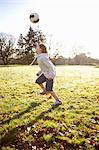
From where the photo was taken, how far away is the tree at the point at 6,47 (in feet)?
254

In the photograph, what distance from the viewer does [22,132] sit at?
6.81 meters

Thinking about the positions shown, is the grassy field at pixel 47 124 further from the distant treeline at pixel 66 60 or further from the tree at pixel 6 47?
the tree at pixel 6 47

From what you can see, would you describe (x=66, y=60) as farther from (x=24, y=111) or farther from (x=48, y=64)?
(x=24, y=111)

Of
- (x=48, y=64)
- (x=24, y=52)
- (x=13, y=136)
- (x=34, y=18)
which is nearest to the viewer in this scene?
(x=13, y=136)

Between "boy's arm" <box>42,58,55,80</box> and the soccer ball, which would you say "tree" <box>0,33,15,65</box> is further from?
"boy's arm" <box>42,58,55,80</box>

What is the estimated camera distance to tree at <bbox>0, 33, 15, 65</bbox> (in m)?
77.4

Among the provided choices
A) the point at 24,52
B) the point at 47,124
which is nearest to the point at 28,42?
the point at 24,52

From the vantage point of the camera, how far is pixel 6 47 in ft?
266

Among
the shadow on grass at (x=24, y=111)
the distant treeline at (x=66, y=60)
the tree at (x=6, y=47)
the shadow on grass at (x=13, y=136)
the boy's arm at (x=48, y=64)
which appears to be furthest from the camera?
the tree at (x=6, y=47)

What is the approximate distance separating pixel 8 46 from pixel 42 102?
242 feet

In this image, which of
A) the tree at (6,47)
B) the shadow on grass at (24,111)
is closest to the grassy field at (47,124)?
the shadow on grass at (24,111)

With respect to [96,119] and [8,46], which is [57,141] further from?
[8,46]

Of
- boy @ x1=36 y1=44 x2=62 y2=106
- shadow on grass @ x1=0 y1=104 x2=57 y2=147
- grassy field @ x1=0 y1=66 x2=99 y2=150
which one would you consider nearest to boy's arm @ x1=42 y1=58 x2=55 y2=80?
boy @ x1=36 y1=44 x2=62 y2=106

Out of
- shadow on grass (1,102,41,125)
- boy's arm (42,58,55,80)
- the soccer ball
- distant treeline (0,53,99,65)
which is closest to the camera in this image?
shadow on grass (1,102,41,125)
